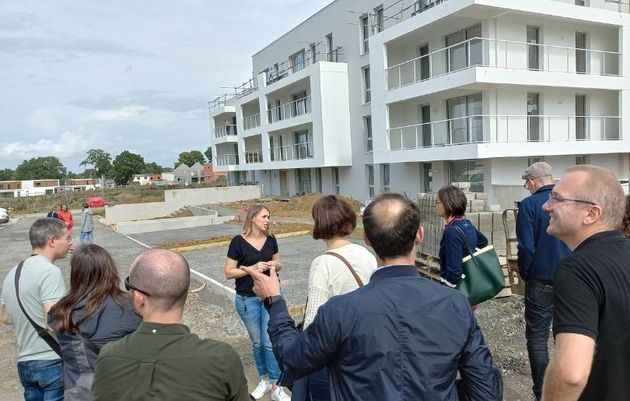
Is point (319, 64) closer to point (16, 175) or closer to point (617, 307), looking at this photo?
point (617, 307)

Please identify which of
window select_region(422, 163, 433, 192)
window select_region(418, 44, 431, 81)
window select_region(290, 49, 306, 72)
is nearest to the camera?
window select_region(418, 44, 431, 81)

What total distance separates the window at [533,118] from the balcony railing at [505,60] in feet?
3.77

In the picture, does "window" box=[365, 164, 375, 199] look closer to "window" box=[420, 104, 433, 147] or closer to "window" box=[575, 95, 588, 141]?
"window" box=[420, 104, 433, 147]

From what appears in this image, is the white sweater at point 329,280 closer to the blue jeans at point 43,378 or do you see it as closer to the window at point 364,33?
the blue jeans at point 43,378

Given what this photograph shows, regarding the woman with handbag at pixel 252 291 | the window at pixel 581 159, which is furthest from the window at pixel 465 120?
the woman with handbag at pixel 252 291

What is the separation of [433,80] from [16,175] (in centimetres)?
14211

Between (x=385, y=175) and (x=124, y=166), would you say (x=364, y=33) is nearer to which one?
(x=385, y=175)

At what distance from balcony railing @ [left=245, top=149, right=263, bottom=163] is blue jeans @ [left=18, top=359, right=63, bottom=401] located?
111 feet

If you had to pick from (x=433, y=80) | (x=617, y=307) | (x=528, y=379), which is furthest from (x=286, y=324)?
(x=433, y=80)

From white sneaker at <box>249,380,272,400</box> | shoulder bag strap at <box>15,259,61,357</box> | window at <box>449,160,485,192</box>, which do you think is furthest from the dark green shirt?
window at <box>449,160,485,192</box>

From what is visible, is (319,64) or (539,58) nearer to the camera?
(539,58)

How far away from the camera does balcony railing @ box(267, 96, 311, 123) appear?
28.8 metres

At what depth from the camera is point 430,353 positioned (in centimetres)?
173

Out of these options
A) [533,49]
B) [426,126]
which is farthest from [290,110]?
[533,49]
